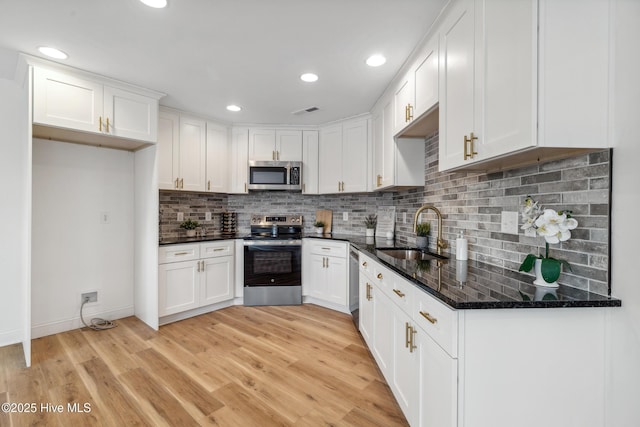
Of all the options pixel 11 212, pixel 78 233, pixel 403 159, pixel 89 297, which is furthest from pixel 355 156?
pixel 11 212

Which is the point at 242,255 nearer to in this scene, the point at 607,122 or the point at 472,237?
the point at 472,237

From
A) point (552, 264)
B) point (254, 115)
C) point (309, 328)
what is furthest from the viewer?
point (254, 115)

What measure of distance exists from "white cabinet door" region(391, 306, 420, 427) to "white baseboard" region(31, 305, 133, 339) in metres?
3.00

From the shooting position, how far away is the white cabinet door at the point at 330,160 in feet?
12.4

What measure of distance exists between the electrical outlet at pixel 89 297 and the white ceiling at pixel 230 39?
2.17 meters

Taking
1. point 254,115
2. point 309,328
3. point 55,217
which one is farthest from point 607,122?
point 55,217

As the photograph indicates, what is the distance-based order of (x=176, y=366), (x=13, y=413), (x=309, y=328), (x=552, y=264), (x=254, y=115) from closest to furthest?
(x=552, y=264), (x=13, y=413), (x=176, y=366), (x=309, y=328), (x=254, y=115)

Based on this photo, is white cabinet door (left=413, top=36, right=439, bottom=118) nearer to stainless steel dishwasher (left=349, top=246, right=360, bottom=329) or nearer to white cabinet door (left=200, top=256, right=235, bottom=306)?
stainless steel dishwasher (left=349, top=246, right=360, bottom=329)

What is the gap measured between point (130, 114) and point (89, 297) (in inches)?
75.9

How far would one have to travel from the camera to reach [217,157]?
149 inches

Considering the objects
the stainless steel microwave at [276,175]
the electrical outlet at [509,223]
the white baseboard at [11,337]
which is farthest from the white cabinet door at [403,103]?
the white baseboard at [11,337]

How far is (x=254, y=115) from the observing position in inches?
141

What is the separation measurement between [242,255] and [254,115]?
1752mm

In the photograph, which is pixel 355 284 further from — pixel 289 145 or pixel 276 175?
pixel 289 145
